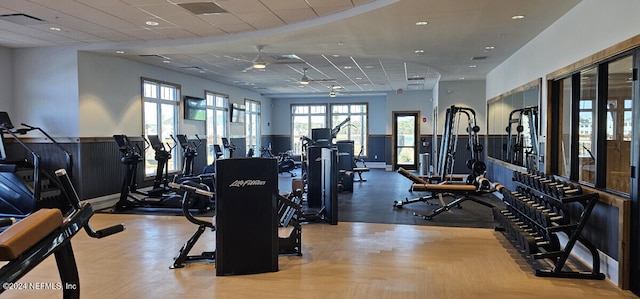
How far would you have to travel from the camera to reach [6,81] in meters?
7.98

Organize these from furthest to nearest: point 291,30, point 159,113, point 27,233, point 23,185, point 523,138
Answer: point 159,113
point 523,138
point 23,185
point 291,30
point 27,233

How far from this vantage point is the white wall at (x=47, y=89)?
25.8 feet

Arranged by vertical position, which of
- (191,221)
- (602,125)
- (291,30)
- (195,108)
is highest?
(291,30)

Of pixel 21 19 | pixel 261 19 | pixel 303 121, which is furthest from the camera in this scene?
pixel 303 121

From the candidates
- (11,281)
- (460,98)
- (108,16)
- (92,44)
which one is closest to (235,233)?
(11,281)

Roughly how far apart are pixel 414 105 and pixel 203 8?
438 inches

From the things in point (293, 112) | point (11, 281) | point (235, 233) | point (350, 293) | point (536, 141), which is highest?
point (293, 112)

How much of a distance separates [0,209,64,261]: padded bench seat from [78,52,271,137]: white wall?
6.62m

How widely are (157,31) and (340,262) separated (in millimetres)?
4709

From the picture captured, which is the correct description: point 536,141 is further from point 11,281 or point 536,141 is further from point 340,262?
point 11,281

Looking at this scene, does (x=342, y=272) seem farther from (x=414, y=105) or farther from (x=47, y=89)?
(x=414, y=105)

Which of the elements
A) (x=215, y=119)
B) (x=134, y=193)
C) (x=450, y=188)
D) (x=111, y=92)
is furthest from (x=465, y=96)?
(x=111, y=92)

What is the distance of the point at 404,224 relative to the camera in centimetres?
649

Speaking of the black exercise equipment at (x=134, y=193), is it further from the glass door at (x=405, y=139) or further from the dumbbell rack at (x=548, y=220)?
the glass door at (x=405, y=139)
